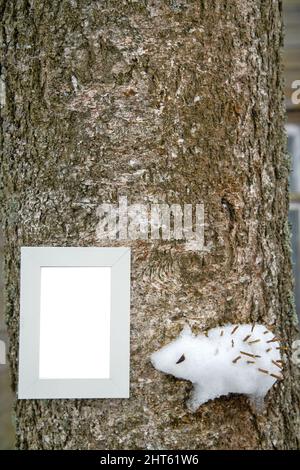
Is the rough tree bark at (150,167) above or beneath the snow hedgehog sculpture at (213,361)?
above

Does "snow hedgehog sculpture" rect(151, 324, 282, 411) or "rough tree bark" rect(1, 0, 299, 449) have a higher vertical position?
"rough tree bark" rect(1, 0, 299, 449)

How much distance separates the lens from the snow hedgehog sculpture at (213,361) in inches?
39.6

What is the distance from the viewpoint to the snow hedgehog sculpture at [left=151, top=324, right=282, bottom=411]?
101 cm

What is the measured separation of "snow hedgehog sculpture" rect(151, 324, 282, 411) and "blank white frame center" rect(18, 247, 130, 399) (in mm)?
84

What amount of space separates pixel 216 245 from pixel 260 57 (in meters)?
0.37

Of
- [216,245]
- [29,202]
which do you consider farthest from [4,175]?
[216,245]

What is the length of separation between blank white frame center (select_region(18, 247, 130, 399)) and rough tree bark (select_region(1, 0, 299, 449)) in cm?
2

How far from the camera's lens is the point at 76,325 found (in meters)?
1.03

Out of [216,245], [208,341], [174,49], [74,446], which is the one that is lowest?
[74,446]

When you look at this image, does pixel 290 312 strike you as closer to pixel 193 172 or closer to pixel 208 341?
pixel 208 341

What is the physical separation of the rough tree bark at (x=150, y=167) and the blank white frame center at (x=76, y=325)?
21 mm

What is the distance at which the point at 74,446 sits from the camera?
1.02 metres

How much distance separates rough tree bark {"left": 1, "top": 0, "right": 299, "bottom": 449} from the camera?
102cm

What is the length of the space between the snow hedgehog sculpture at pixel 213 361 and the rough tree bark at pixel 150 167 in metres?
0.02
